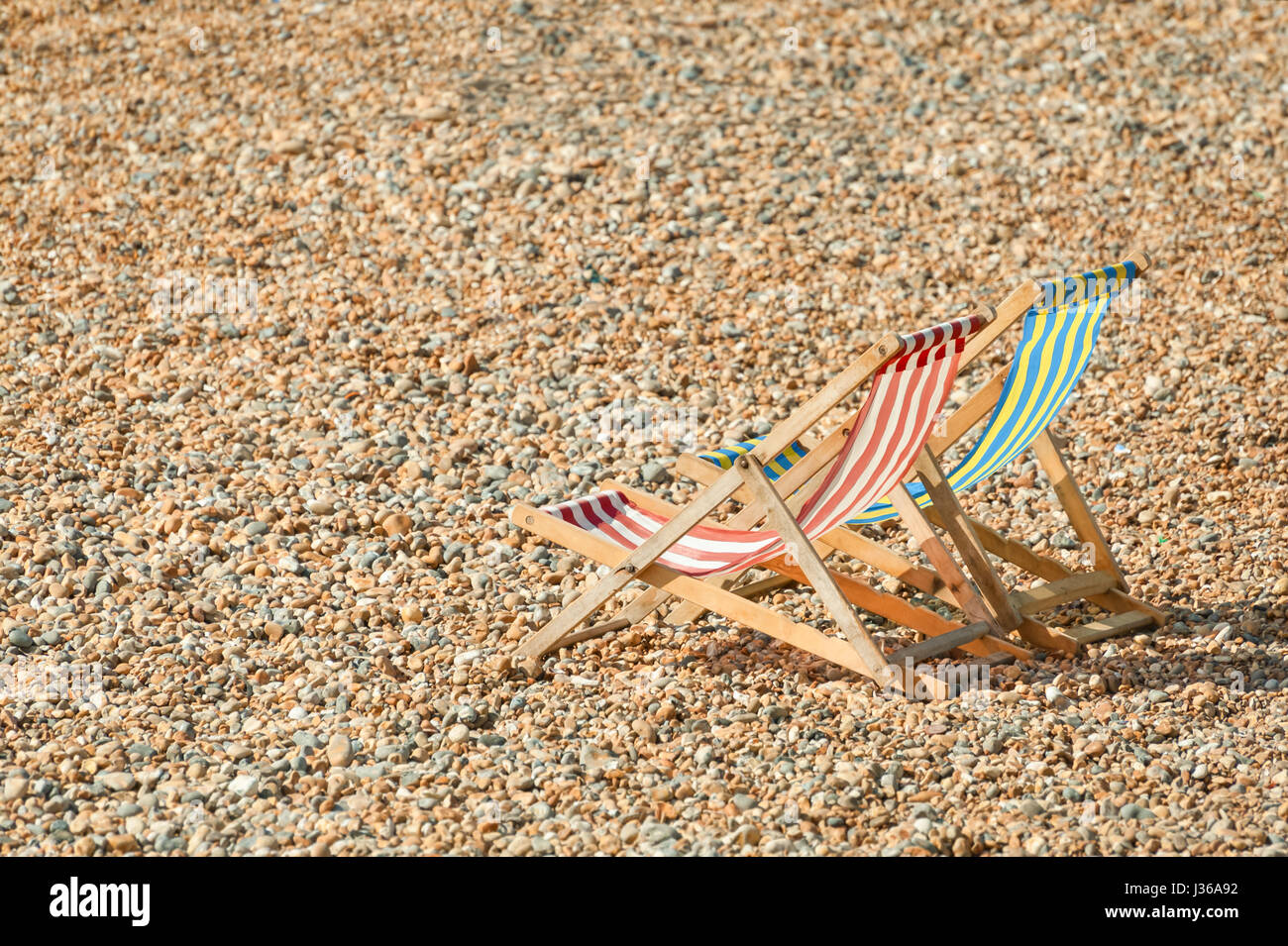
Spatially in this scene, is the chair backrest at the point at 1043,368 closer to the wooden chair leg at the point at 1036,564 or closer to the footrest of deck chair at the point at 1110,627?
the wooden chair leg at the point at 1036,564

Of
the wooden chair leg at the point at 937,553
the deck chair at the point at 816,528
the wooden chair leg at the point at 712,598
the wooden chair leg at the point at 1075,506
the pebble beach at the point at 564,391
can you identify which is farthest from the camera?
the wooden chair leg at the point at 1075,506

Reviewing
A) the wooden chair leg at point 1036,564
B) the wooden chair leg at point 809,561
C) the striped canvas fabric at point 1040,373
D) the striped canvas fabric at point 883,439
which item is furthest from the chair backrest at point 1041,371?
the wooden chair leg at point 809,561

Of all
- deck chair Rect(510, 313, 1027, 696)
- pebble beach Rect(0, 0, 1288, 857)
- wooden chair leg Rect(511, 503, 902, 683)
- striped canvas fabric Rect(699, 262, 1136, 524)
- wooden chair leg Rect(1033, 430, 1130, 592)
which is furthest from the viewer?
wooden chair leg Rect(1033, 430, 1130, 592)

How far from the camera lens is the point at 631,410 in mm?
6586

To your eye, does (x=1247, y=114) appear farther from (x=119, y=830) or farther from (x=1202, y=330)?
(x=119, y=830)

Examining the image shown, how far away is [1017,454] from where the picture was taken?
15.2ft

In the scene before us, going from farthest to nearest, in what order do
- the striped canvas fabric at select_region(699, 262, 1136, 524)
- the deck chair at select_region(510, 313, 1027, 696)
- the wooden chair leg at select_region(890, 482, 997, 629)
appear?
the striped canvas fabric at select_region(699, 262, 1136, 524), the wooden chair leg at select_region(890, 482, 997, 629), the deck chair at select_region(510, 313, 1027, 696)

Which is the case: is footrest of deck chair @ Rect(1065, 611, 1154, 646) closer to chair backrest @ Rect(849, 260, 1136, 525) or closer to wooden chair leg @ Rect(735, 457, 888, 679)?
chair backrest @ Rect(849, 260, 1136, 525)

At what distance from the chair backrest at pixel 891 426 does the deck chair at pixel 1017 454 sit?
356 millimetres

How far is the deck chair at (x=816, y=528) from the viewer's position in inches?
159

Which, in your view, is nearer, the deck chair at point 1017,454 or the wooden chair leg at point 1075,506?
the deck chair at point 1017,454

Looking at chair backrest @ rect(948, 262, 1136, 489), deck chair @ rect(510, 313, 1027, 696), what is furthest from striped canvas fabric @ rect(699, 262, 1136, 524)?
deck chair @ rect(510, 313, 1027, 696)

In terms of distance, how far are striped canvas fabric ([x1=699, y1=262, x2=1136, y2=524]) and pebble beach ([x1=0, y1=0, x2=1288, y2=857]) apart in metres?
0.67

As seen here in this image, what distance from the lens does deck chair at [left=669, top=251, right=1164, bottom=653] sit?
179 inches
